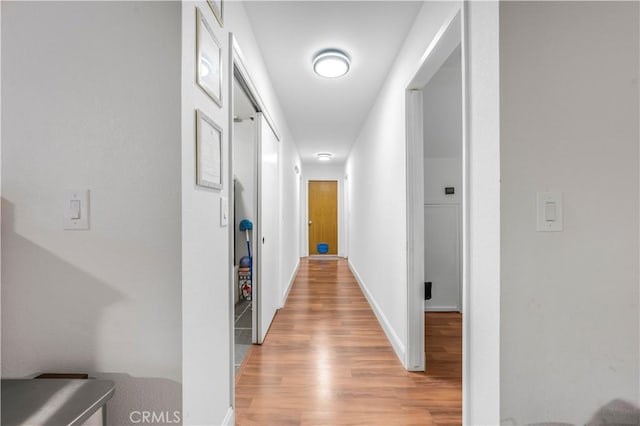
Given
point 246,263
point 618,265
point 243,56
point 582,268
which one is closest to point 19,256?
point 243,56

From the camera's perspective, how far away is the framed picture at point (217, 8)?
1243mm

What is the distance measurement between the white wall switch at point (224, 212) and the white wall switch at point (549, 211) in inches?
52.0

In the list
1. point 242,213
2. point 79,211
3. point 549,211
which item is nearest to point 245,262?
point 242,213

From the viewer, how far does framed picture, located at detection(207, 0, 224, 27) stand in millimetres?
1243

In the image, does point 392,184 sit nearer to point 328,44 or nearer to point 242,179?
point 328,44

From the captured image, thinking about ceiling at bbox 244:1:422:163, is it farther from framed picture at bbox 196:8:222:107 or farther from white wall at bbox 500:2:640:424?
white wall at bbox 500:2:640:424

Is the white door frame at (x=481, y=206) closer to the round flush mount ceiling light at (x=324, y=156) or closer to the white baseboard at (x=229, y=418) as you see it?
the white baseboard at (x=229, y=418)

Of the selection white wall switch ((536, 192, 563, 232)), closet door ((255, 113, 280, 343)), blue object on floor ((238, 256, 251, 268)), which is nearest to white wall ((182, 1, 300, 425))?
closet door ((255, 113, 280, 343))

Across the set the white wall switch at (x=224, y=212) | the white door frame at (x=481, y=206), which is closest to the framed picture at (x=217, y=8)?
the white wall switch at (x=224, y=212)

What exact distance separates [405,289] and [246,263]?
232 centimetres

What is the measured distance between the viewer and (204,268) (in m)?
1.18

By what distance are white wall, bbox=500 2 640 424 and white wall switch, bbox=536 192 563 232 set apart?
0.02 meters

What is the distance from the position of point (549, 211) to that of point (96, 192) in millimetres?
1580

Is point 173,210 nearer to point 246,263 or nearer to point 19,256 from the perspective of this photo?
point 19,256
